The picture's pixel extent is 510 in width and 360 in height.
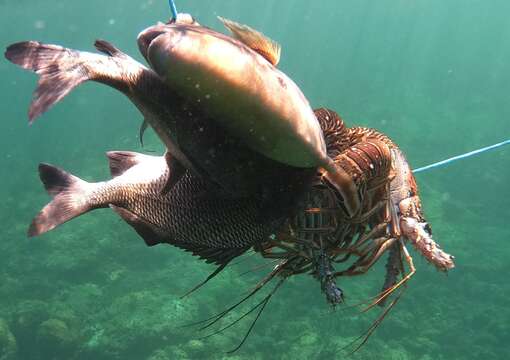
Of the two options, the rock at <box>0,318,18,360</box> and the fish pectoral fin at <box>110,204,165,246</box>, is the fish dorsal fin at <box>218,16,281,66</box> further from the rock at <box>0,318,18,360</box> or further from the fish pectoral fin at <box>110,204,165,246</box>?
the rock at <box>0,318,18,360</box>

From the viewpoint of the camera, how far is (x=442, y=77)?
43562mm

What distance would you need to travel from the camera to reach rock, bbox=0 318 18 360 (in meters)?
11.3

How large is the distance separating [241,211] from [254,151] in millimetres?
310

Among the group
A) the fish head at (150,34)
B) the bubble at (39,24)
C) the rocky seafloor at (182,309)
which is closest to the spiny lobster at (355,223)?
the fish head at (150,34)

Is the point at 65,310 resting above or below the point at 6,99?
above

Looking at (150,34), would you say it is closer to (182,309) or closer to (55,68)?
(55,68)

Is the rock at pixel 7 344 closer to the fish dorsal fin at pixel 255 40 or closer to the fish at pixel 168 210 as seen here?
the fish at pixel 168 210

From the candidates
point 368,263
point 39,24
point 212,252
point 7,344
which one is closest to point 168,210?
point 212,252

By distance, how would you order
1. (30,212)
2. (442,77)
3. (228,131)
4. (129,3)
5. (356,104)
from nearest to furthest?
(228,131), (30,212), (356,104), (442,77), (129,3)

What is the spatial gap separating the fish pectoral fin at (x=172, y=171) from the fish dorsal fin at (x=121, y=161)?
38 cm

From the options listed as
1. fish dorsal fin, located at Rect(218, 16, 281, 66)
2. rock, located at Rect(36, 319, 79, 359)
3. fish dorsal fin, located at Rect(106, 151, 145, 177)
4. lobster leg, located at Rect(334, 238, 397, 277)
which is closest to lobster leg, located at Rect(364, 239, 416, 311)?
lobster leg, located at Rect(334, 238, 397, 277)

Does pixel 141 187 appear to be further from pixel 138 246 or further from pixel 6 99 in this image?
pixel 6 99

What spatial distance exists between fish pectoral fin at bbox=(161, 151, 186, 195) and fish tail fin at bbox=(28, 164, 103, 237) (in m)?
0.34

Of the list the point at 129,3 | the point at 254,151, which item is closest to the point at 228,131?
the point at 254,151
